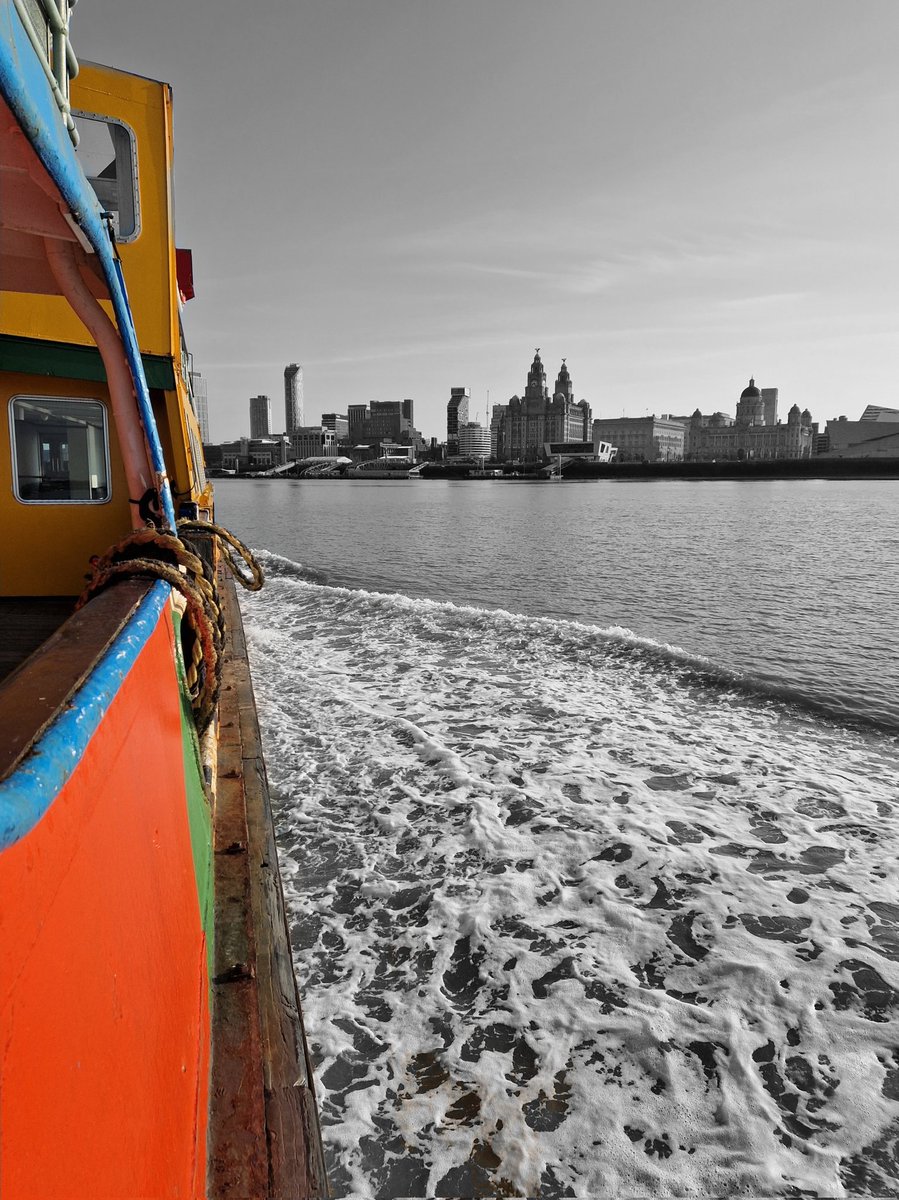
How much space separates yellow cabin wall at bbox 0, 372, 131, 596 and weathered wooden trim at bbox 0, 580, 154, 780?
4.77 meters

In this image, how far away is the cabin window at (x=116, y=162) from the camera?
6117 millimetres

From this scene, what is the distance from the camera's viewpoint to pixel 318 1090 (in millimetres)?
3598

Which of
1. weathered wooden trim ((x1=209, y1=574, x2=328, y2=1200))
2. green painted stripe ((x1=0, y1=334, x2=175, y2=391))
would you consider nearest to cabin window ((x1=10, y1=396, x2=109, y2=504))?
green painted stripe ((x1=0, y1=334, x2=175, y2=391))

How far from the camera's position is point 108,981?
4.64ft

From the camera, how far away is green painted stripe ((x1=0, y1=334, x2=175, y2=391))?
19.0 ft

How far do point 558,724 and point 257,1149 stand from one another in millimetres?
6502

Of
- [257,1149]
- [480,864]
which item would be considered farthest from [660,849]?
[257,1149]

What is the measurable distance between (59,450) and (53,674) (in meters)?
6.07

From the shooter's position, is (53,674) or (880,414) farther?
A: (880,414)

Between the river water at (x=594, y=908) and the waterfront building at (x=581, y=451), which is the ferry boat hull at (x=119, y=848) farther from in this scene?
the waterfront building at (x=581, y=451)

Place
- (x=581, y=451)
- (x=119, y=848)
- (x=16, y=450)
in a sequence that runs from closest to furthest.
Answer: (x=119, y=848) < (x=16, y=450) < (x=581, y=451)

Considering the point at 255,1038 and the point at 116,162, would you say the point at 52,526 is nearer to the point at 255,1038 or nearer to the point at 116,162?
the point at 116,162

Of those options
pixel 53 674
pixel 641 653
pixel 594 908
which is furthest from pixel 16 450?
pixel 641 653

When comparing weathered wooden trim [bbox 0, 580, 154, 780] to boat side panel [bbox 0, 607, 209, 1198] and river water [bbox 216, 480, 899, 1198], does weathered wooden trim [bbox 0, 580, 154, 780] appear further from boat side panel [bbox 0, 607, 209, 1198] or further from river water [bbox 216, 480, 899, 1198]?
river water [bbox 216, 480, 899, 1198]
